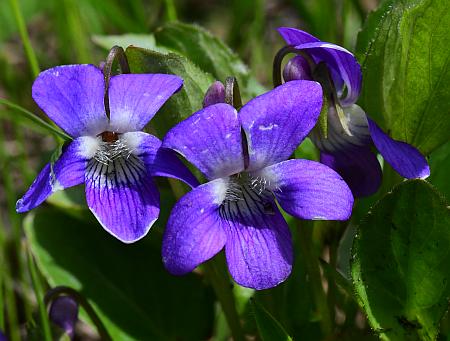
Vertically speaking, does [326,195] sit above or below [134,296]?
above

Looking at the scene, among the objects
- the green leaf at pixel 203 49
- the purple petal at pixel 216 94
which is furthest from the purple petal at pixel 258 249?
the green leaf at pixel 203 49

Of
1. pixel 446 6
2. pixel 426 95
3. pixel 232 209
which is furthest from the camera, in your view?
pixel 426 95

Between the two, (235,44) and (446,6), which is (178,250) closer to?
(446,6)

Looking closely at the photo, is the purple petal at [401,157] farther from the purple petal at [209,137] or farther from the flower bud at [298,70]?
the purple petal at [209,137]

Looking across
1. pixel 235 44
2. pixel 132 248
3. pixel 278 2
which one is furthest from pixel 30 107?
pixel 278 2

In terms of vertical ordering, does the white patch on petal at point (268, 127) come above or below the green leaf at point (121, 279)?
above

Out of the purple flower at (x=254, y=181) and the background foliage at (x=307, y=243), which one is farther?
the background foliage at (x=307, y=243)

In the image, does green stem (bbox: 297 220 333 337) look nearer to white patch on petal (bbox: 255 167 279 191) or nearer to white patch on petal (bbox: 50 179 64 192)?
white patch on petal (bbox: 255 167 279 191)
